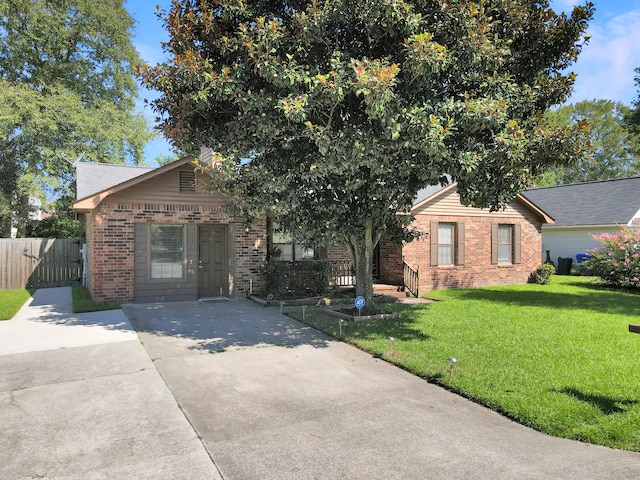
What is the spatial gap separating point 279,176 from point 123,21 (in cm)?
2467

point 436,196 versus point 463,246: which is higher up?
point 436,196

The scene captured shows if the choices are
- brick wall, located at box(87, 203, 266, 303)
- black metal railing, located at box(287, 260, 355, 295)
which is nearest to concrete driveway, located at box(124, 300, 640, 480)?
brick wall, located at box(87, 203, 266, 303)

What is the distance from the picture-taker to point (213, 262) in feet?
39.3

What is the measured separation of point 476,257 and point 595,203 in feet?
39.0

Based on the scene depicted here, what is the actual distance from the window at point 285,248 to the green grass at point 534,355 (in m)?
3.05

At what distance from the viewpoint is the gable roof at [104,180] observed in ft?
32.3

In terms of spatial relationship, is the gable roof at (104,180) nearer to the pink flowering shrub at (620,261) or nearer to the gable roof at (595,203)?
the pink flowering shrub at (620,261)

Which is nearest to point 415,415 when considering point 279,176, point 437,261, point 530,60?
point 279,176

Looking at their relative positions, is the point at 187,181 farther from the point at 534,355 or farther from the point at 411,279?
the point at 534,355

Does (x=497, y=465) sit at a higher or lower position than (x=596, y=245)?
lower

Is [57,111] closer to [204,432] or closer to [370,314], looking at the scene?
[370,314]

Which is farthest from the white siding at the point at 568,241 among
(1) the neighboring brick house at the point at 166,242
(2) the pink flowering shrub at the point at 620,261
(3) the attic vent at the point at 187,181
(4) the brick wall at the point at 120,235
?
(3) the attic vent at the point at 187,181

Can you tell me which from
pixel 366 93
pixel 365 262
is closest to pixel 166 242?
pixel 365 262

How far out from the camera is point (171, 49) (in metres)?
7.53
